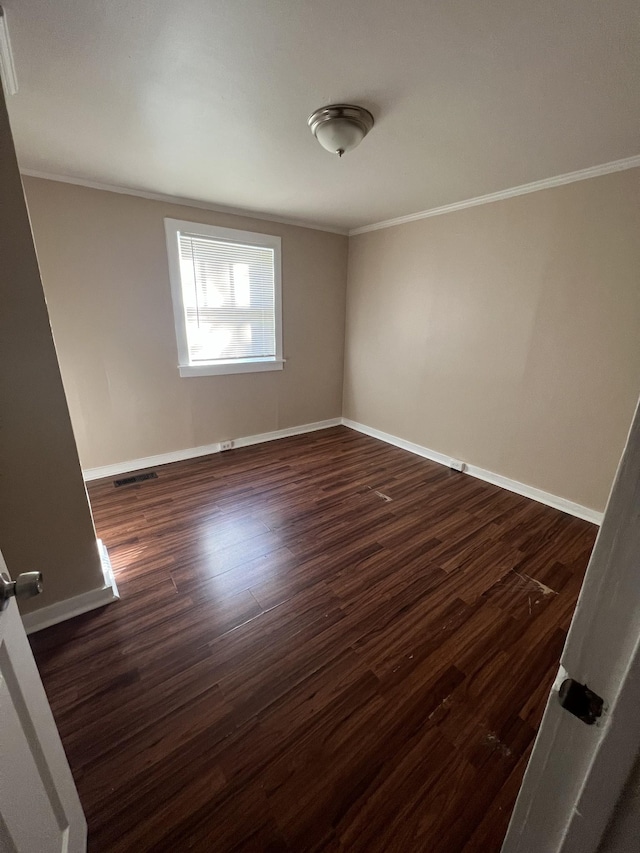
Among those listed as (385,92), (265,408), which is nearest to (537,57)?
(385,92)

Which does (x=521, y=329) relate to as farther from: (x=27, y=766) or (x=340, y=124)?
(x=27, y=766)

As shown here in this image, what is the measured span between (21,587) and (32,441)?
1.05 metres

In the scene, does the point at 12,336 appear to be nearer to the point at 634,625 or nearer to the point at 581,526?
the point at 634,625

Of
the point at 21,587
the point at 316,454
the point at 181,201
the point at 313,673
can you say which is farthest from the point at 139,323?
the point at 313,673

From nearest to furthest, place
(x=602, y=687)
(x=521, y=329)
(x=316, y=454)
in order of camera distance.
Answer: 1. (x=602, y=687)
2. (x=521, y=329)
3. (x=316, y=454)

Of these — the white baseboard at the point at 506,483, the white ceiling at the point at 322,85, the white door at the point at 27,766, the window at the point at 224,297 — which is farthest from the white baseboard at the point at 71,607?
the white baseboard at the point at 506,483

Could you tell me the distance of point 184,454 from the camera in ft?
11.5

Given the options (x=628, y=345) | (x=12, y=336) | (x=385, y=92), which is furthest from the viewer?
(x=628, y=345)

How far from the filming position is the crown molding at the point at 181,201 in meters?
2.45

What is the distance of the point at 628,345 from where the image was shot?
7.20 ft

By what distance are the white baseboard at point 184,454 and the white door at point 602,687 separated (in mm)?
3466

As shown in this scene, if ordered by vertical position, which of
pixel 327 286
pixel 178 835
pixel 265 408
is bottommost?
pixel 178 835

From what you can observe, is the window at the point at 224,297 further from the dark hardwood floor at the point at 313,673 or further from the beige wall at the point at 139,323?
the dark hardwood floor at the point at 313,673

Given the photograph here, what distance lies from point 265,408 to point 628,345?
10.4 feet
